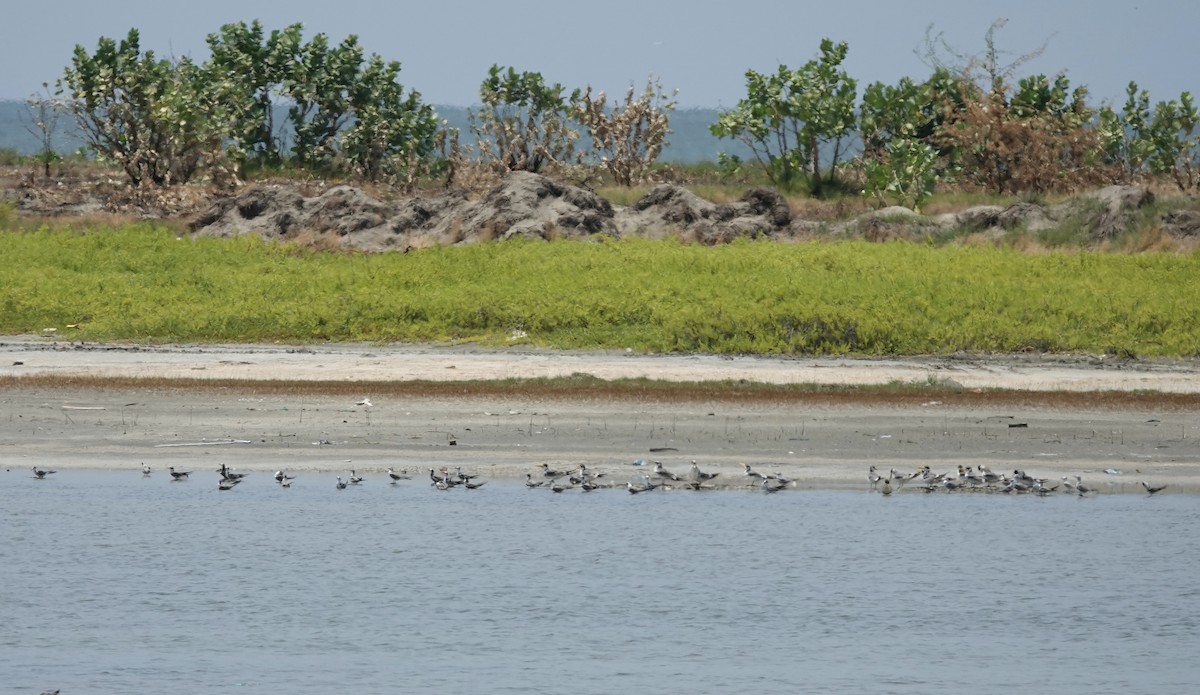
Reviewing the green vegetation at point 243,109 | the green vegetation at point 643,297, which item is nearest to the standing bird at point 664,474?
the green vegetation at point 643,297

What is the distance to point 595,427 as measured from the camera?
16.5 meters

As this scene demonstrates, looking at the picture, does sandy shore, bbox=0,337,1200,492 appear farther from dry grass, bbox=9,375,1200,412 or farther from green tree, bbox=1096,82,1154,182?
green tree, bbox=1096,82,1154,182

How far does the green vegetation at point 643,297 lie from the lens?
2091 cm

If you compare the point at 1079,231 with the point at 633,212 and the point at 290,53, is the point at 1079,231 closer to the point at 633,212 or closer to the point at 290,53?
the point at 633,212

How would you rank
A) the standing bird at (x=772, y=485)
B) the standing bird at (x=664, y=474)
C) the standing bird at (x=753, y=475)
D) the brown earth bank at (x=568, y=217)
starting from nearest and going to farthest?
the standing bird at (x=772, y=485) < the standing bird at (x=753, y=475) < the standing bird at (x=664, y=474) < the brown earth bank at (x=568, y=217)

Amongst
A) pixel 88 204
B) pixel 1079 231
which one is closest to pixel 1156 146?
pixel 1079 231

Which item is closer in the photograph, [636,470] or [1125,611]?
[1125,611]

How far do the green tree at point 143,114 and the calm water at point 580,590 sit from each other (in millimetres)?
22486

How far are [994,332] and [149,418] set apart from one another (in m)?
10.1

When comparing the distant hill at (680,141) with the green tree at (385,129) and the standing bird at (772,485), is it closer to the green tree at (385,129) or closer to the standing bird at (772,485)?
the green tree at (385,129)

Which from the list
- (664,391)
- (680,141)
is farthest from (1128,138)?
(680,141)

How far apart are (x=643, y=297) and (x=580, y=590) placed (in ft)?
34.5

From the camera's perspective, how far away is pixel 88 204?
113ft

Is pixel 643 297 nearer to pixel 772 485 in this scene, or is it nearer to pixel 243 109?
pixel 772 485
